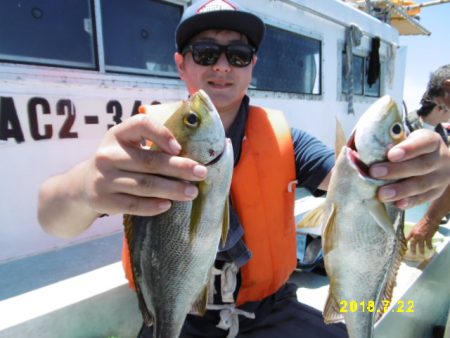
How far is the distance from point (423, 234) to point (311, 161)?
211cm

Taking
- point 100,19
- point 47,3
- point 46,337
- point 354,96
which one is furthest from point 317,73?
point 46,337

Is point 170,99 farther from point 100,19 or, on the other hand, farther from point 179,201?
point 179,201

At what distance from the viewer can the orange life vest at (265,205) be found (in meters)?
1.94

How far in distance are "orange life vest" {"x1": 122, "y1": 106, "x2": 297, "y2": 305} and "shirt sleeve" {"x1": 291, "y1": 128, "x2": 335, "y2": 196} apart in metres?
0.08

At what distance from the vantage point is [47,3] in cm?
287

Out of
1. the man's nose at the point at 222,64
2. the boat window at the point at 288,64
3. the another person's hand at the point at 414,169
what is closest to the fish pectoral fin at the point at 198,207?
the another person's hand at the point at 414,169

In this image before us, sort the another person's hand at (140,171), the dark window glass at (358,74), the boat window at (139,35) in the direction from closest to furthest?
the another person's hand at (140,171) → the boat window at (139,35) → the dark window glass at (358,74)

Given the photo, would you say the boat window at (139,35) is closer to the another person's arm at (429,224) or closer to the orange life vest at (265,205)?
the orange life vest at (265,205)

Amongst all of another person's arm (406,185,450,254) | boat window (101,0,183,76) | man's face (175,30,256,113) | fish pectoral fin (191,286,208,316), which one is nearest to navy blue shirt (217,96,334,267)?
man's face (175,30,256,113)

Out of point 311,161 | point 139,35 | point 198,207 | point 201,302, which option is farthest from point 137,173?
point 139,35

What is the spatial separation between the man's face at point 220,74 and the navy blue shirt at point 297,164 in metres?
0.17

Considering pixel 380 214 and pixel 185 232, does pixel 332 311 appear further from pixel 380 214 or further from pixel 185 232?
pixel 185 232

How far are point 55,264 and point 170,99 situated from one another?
2.00m

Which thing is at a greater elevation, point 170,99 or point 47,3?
point 47,3
